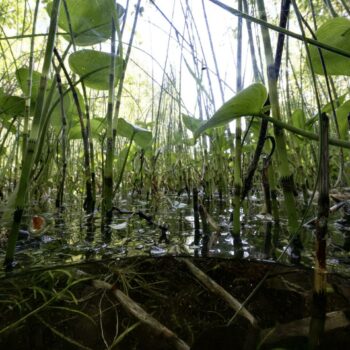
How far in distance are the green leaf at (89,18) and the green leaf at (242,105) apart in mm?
403

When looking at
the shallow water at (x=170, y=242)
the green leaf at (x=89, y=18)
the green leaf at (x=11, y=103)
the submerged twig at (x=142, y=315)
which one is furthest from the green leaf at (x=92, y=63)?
the submerged twig at (x=142, y=315)

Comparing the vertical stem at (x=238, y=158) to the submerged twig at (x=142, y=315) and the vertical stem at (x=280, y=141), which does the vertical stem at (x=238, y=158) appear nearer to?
the vertical stem at (x=280, y=141)

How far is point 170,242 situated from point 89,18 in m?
0.55

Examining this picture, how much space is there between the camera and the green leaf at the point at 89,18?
72cm

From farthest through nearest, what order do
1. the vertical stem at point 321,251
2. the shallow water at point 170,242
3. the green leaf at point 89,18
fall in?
the green leaf at point 89,18, the shallow water at point 170,242, the vertical stem at point 321,251

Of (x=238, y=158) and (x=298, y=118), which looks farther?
(x=298, y=118)

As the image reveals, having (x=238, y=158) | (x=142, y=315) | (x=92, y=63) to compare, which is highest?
(x=92, y=63)

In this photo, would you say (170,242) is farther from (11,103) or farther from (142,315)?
(11,103)

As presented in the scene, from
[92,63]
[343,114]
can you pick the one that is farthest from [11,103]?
[343,114]

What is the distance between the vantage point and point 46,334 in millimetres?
351

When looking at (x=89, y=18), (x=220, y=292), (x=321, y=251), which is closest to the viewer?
(x=321, y=251)

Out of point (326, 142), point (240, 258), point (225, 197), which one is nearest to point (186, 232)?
point (240, 258)

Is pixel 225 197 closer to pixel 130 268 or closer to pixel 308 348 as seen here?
pixel 130 268

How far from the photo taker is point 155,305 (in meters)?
0.41
